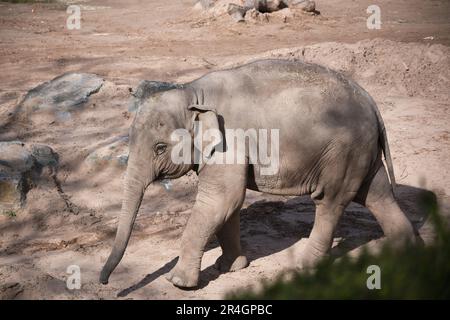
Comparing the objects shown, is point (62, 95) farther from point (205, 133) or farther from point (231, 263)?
point (205, 133)

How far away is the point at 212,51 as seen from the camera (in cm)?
1588

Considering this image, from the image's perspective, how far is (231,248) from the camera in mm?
6566

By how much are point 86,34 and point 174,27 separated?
2.39 meters

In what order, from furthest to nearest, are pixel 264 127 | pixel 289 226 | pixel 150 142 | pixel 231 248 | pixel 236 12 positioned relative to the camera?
pixel 236 12
pixel 289 226
pixel 231 248
pixel 264 127
pixel 150 142

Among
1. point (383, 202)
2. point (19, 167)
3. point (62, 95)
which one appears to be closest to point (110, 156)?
point (19, 167)

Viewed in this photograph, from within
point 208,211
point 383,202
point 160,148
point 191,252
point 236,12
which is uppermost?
point 236,12

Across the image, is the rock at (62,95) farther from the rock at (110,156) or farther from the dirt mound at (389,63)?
the dirt mound at (389,63)

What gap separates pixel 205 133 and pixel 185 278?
1280 millimetres

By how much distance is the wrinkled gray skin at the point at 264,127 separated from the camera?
5.92 metres

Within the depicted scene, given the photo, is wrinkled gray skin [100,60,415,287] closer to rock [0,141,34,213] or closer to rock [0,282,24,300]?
rock [0,282,24,300]

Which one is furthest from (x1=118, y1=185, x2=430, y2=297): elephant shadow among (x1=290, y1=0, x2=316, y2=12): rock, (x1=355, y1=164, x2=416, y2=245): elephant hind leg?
(x1=290, y1=0, x2=316, y2=12): rock

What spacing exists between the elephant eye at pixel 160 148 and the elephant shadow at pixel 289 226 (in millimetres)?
1236
